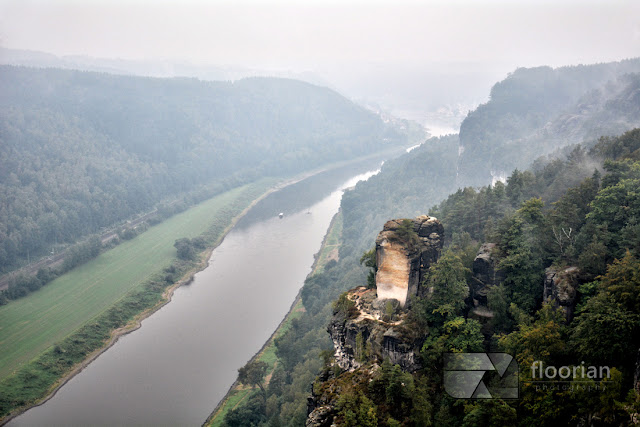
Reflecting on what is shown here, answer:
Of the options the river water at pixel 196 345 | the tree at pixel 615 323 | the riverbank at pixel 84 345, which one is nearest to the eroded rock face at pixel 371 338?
the tree at pixel 615 323

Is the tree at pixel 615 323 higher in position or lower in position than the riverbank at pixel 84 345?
higher

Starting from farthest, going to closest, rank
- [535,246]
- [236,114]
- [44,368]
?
[236,114] → [44,368] → [535,246]

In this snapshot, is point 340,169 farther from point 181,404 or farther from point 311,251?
point 181,404

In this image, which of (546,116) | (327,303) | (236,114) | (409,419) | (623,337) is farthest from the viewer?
(236,114)

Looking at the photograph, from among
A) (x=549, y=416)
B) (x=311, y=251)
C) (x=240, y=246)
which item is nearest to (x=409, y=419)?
(x=549, y=416)

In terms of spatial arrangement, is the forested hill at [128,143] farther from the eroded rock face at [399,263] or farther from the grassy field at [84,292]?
the eroded rock face at [399,263]

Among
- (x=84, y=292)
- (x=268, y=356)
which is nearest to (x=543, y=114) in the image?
(x=268, y=356)
